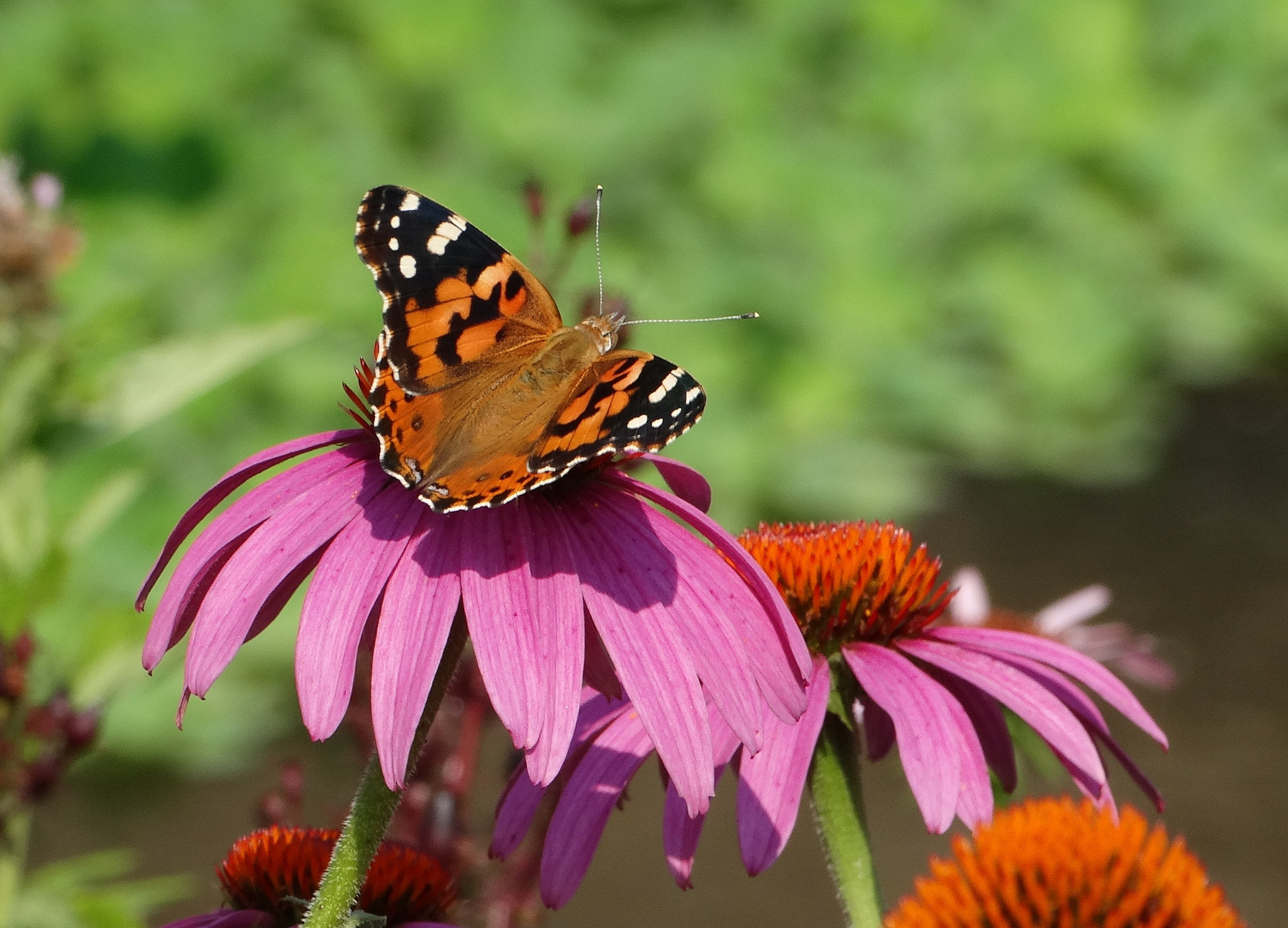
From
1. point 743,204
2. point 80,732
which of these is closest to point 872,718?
point 80,732

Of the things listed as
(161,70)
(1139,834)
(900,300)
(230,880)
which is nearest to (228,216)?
(161,70)

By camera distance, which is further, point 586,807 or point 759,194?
point 759,194

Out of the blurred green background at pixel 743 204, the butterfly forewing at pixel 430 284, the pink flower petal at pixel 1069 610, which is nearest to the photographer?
the butterfly forewing at pixel 430 284

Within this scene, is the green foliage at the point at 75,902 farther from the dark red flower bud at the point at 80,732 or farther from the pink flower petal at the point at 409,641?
Result: the pink flower petal at the point at 409,641

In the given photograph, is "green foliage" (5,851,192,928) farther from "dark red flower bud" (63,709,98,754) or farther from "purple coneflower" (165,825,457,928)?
"purple coneflower" (165,825,457,928)

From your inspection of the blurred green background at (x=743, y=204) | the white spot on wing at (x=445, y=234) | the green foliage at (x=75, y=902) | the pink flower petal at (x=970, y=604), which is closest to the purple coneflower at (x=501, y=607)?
the white spot on wing at (x=445, y=234)

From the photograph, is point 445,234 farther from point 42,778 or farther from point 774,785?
point 42,778
